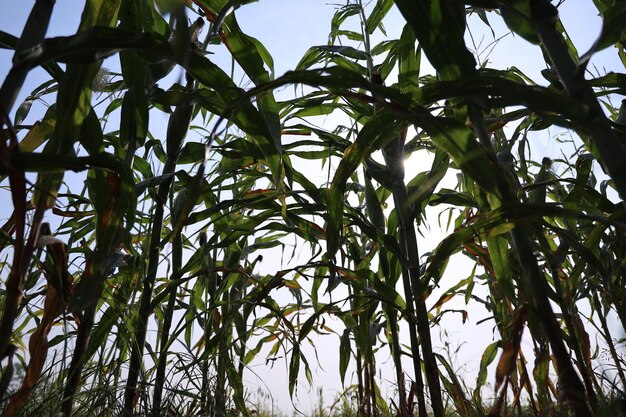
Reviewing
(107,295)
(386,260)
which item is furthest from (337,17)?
(107,295)

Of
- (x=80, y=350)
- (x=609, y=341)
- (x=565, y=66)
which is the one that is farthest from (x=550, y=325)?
(x=609, y=341)

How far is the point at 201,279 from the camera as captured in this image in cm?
130

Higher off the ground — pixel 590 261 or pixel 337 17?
pixel 337 17

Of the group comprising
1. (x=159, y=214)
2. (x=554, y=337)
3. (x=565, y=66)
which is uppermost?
(x=159, y=214)

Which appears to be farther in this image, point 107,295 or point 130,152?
point 107,295

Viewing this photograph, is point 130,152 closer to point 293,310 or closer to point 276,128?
point 276,128

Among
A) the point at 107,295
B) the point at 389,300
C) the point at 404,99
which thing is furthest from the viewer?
the point at 107,295

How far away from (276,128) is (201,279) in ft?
2.36

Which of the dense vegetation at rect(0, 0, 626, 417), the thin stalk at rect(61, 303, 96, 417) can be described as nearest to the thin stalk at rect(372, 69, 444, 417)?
the dense vegetation at rect(0, 0, 626, 417)

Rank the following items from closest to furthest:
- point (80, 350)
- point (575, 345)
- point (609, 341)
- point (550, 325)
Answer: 1. point (550, 325)
2. point (80, 350)
3. point (575, 345)
4. point (609, 341)

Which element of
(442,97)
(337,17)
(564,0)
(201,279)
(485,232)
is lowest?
(485,232)

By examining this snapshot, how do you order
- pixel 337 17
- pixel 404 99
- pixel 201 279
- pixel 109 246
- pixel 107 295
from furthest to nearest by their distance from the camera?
pixel 337 17 < pixel 201 279 < pixel 107 295 < pixel 109 246 < pixel 404 99

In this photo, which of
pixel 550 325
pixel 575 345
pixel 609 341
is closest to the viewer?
pixel 550 325

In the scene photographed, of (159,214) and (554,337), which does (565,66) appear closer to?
(554,337)
